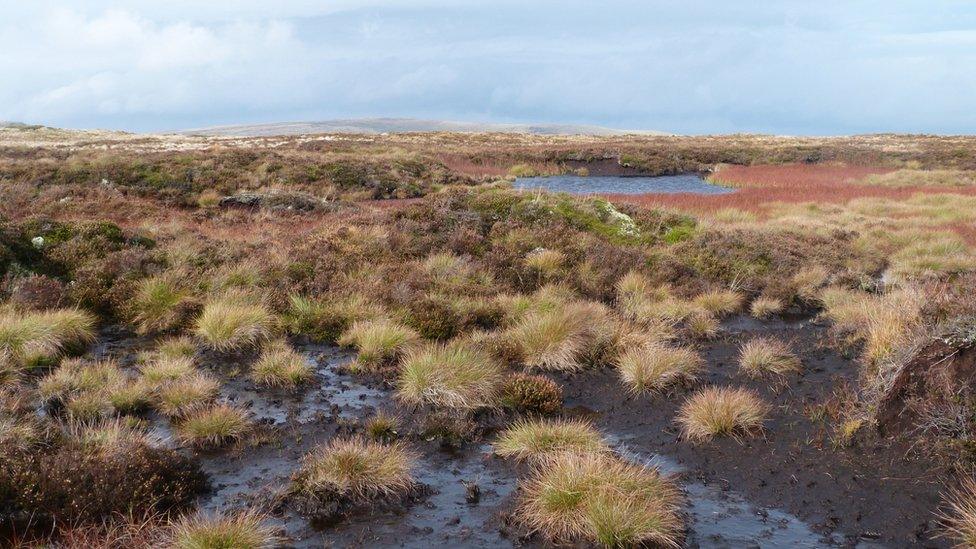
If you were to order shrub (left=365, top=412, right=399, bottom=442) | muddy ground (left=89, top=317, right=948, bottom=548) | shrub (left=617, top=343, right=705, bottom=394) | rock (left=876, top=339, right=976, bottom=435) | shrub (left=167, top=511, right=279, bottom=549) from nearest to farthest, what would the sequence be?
shrub (left=167, top=511, right=279, bottom=549) → muddy ground (left=89, top=317, right=948, bottom=548) → rock (left=876, top=339, right=976, bottom=435) → shrub (left=365, top=412, right=399, bottom=442) → shrub (left=617, top=343, right=705, bottom=394)

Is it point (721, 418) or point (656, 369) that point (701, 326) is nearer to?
point (656, 369)

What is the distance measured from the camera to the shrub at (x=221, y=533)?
5.17 meters

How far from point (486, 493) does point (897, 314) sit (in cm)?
647

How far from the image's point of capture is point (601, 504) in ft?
18.7

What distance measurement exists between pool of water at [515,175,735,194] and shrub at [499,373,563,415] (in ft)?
81.1

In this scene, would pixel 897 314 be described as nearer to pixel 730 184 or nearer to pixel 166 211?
pixel 166 211

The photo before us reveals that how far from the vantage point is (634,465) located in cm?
670

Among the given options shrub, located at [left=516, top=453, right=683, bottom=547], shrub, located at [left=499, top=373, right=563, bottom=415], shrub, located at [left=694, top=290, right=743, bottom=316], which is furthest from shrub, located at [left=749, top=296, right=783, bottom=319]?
shrub, located at [left=516, top=453, right=683, bottom=547]

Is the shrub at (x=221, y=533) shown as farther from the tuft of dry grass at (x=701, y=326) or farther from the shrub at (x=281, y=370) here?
the tuft of dry grass at (x=701, y=326)

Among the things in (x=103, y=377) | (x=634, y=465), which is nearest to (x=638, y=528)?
(x=634, y=465)

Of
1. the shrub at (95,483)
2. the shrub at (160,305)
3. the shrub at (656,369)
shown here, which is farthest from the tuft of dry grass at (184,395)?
the shrub at (656,369)

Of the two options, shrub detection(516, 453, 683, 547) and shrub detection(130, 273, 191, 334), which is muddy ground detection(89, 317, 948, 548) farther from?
shrub detection(130, 273, 191, 334)

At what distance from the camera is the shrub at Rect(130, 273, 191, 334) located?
11.3 meters

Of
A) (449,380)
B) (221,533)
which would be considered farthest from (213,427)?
(449,380)
